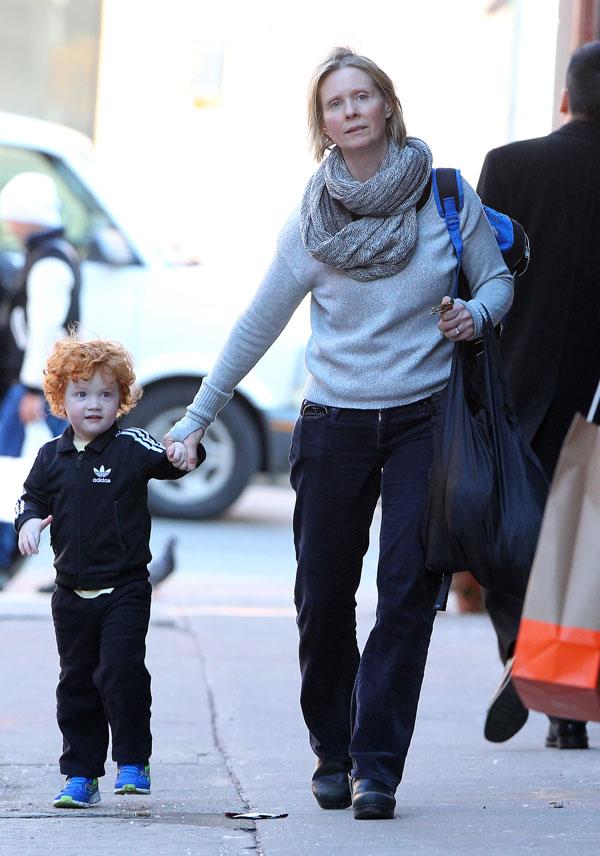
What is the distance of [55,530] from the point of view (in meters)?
4.37

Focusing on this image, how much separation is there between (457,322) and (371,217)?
0.36 metres

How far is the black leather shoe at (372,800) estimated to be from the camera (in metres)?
4.18

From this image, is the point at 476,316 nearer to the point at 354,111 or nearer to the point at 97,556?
the point at 354,111

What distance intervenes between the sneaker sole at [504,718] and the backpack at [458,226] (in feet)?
3.70

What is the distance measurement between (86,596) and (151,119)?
532 inches

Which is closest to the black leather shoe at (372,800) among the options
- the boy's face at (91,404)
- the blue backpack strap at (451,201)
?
the boy's face at (91,404)

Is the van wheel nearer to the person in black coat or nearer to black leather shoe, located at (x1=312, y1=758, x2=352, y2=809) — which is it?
the person in black coat

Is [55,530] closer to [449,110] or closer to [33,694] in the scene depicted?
[33,694]

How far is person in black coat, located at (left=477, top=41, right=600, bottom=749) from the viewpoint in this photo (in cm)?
489

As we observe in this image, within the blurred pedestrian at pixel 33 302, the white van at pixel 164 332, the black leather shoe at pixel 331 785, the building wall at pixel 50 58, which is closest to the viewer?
the black leather shoe at pixel 331 785

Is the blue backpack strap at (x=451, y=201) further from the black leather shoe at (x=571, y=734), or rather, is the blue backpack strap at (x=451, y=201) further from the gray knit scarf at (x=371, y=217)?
the black leather shoe at (x=571, y=734)

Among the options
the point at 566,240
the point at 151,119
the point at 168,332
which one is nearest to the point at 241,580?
the point at 168,332

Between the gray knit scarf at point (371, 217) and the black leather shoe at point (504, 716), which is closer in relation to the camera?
the gray knit scarf at point (371, 217)

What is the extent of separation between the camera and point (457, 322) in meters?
4.03
